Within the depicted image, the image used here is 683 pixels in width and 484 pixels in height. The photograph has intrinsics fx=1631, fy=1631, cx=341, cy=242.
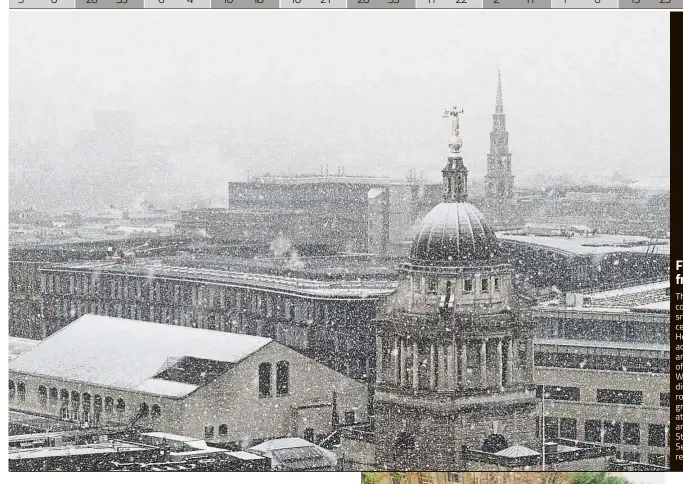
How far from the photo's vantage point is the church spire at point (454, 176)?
1742 cm

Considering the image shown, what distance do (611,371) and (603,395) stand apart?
267 millimetres

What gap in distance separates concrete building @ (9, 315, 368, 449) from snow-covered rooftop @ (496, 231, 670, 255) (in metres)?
2.34

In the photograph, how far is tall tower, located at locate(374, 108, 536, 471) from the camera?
56.4 ft

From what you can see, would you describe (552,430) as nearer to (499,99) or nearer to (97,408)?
(499,99)

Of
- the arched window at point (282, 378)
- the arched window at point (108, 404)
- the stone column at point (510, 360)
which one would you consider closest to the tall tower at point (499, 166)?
the stone column at point (510, 360)

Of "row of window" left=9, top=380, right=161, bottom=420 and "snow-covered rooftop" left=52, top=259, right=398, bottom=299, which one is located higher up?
"snow-covered rooftop" left=52, top=259, right=398, bottom=299

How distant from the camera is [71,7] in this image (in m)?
17.2

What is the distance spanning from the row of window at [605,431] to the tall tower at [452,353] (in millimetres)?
223

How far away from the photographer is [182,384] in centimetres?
1708

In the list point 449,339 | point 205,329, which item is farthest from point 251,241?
point 449,339

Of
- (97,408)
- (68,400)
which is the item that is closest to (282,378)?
(97,408)

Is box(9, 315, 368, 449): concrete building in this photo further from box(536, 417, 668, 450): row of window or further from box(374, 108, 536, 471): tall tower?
box(536, 417, 668, 450): row of window

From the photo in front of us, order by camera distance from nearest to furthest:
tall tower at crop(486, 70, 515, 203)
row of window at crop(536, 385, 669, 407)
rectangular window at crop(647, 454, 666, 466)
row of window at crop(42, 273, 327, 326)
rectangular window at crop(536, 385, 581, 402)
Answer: rectangular window at crop(647, 454, 666, 466)
row of window at crop(536, 385, 669, 407)
rectangular window at crop(536, 385, 581, 402)
tall tower at crop(486, 70, 515, 203)
row of window at crop(42, 273, 327, 326)

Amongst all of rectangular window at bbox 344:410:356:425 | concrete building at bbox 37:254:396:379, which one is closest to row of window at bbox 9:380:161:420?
concrete building at bbox 37:254:396:379
